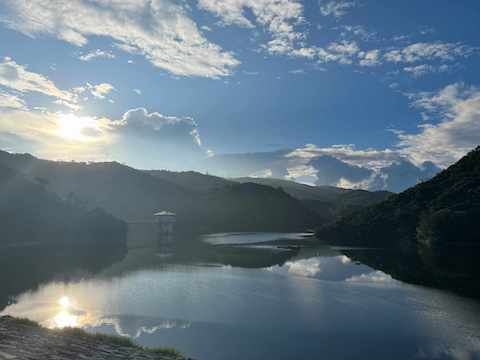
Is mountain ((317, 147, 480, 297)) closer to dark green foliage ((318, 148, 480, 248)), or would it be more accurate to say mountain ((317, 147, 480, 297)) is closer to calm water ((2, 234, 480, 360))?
dark green foliage ((318, 148, 480, 248))

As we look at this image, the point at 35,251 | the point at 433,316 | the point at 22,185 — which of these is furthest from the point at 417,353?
the point at 22,185

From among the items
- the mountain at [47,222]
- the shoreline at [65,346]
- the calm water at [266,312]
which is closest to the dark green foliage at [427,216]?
the calm water at [266,312]

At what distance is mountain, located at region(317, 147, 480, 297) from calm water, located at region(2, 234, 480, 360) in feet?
37.3

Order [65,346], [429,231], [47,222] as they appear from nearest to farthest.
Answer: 1. [65,346]
2. [429,231]
3. [47,222]

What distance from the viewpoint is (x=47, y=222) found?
Result: 498 ft

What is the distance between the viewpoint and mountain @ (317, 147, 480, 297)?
3226 inches

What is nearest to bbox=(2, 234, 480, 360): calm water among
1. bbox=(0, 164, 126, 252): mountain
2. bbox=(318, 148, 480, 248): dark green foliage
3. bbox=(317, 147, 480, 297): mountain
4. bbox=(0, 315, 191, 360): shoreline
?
bbox=(0, 315, 191, 360): shoreline

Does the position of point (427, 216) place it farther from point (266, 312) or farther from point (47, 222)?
point (47, 222)

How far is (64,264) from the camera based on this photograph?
94438mm

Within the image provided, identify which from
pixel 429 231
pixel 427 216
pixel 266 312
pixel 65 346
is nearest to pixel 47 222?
pixel 429 231

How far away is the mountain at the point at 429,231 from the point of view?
81.9 metres

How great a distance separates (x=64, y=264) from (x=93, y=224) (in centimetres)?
7076

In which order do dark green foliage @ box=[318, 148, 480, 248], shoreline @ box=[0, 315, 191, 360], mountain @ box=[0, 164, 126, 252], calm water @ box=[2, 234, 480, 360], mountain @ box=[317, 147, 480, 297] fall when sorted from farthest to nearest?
1. mountain @ box=[0, 164, 126, 252]
2. dark green foliage @ box=[318, 148, 480, 248]
3. mountain @ box=[317, 147, 480, 297]
4. calm water @ box=[2, 234, 480, 360]
5. shoreline @ box=[0, 315, 191, 360]

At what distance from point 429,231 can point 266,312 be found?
91964 mm
